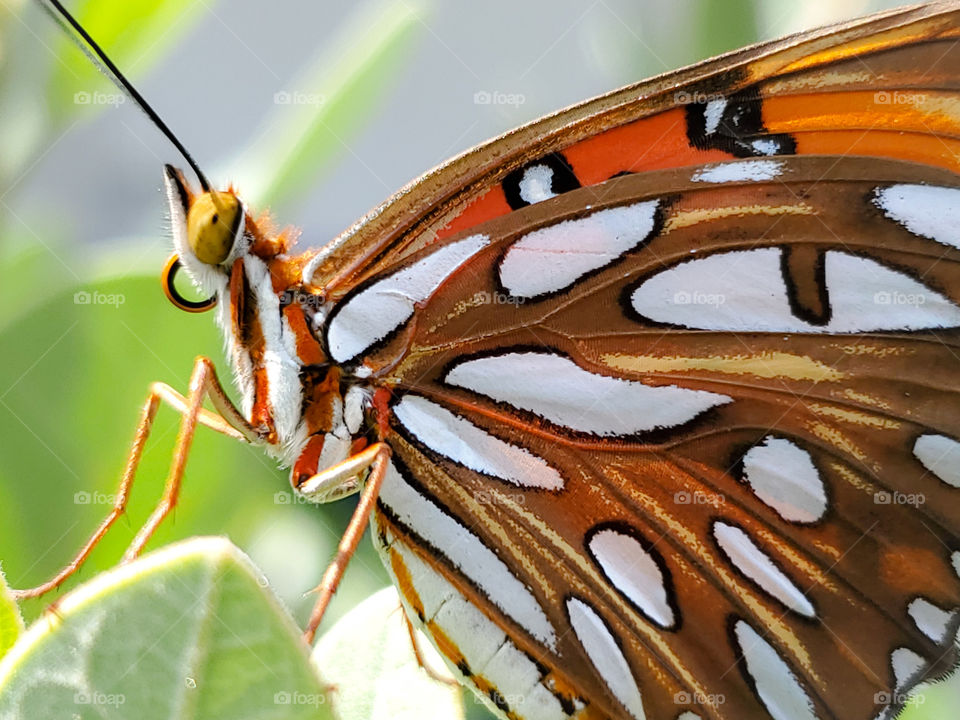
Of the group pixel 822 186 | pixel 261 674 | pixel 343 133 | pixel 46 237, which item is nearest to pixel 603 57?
pixel 343 133

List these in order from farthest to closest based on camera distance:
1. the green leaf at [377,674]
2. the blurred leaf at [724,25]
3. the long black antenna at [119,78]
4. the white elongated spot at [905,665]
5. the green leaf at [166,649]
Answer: the blurred leaf at [724,25] < the white elongated spot at [905,665] < the green leaf at [377,674] < the long black antenna at [119,78] < the green leaf at [166,649]

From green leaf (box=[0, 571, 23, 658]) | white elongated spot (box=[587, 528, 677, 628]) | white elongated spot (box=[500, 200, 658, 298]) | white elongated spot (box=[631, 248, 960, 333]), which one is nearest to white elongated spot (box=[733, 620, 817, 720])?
white elongated spot (box=[587, 528, 677, 628])

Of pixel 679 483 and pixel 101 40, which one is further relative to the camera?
pixel 101 40

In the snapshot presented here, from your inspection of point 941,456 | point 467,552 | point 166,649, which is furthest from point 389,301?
point 941,456

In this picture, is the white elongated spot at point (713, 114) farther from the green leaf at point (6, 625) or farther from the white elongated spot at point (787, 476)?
the green leaf at point (6, 625)

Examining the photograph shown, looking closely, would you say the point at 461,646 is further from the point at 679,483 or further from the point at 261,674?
the point at 261,674

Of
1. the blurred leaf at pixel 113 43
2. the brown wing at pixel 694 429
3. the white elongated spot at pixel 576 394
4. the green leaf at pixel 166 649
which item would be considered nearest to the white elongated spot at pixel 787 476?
the brown wing at pixel 694 429

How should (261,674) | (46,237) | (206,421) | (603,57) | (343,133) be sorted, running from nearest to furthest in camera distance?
1. (261,674)
2. (206,421)
3. (46,237)
4. (343,133)
5. (603,57)
